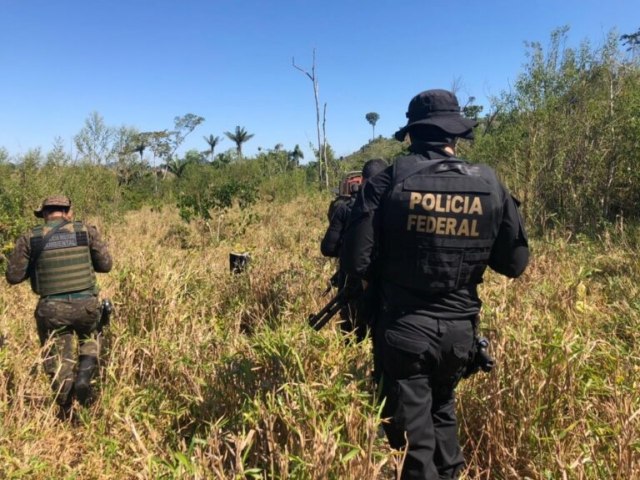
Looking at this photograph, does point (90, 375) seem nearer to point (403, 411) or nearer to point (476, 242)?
point (403, 411)

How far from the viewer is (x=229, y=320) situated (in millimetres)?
3834

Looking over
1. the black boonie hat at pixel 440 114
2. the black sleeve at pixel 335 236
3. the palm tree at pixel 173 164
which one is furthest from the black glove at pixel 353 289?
the palm tree at pixel 173 164

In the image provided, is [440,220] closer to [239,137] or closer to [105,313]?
[105,313]

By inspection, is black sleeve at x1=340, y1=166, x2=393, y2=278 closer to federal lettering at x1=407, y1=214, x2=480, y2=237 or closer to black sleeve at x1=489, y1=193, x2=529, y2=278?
federal lettering at x1=407, y1=214, x2=480, y2=237

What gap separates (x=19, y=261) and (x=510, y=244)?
3003 millimetres

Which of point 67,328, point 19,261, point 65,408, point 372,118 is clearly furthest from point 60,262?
point 372,118

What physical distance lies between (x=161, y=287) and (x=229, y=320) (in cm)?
63

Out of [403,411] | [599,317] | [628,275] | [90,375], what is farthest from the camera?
[628,275]

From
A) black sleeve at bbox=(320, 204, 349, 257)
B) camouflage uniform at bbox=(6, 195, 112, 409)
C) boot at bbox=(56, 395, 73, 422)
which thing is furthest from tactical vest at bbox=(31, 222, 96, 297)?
black sleeve at bbox=(320, 204, 349, 257)

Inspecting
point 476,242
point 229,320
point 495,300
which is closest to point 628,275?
point 495,300

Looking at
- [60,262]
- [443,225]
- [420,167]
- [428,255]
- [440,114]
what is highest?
[440,114]

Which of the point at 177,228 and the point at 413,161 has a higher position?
the point at 413,161

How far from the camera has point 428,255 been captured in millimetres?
1804

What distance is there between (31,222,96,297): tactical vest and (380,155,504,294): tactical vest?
2314 mm
